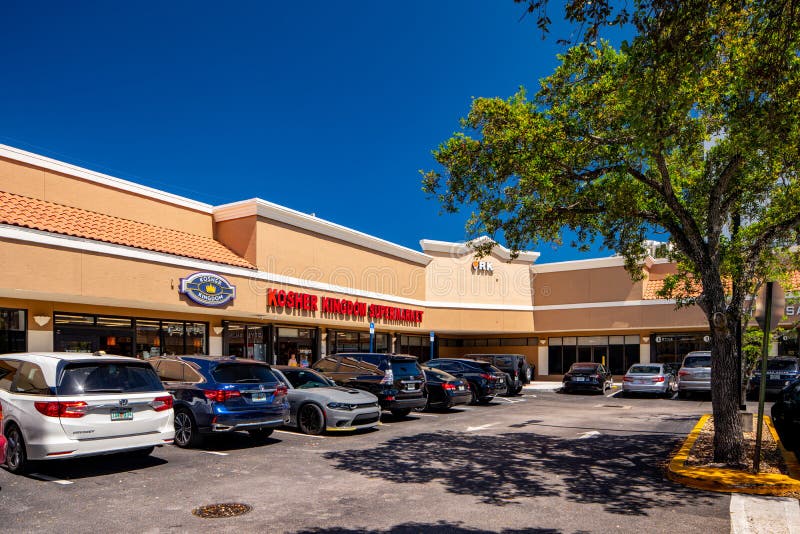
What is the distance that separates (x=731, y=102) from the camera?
29.6 ft

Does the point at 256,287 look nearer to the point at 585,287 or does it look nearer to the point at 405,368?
the point at 405,368

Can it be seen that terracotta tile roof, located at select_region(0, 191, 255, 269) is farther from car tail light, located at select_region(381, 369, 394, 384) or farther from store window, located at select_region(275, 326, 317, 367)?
car tail light, located at select_region(381, 369, 394, 384)

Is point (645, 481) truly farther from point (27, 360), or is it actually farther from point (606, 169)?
point (27, 360)

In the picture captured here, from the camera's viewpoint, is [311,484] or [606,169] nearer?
[311,484]

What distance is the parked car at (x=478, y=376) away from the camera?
70.0ft

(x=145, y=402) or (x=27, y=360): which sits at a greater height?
(x=27, y=360)

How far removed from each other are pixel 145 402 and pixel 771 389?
2156cm

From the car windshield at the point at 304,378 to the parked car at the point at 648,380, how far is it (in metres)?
15.9

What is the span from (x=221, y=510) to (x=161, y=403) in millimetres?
2897

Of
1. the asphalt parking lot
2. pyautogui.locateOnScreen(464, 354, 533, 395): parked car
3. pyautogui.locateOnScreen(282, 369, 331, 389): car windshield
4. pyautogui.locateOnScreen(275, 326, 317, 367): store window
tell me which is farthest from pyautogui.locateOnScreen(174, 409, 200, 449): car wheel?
pyautogui.locateOnScreen(464, 354, 533, 395): parked car

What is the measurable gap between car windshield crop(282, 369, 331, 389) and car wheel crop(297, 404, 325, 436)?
129cm

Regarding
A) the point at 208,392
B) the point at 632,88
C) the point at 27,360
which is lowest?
the point at 208,392

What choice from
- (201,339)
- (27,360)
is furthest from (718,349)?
(201,339)

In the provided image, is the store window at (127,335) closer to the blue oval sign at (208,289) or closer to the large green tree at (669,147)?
the blue oval sign at (208,289)
